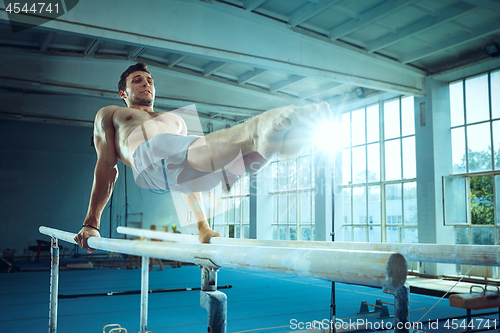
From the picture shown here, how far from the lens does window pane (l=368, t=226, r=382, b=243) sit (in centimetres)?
1218

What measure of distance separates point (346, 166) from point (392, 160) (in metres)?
1.87

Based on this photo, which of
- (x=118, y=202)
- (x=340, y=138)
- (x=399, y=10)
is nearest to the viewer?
(x=399, y=10)

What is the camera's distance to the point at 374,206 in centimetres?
1249

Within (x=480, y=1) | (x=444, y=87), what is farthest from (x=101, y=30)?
(x=444, y=87)

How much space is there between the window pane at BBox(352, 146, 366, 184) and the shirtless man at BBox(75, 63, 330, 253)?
10634 mm

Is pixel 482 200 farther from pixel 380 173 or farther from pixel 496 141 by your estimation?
pixel 380 173

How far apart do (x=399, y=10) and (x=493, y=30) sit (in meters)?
2.29

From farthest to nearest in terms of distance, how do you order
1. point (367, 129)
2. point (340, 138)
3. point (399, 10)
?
1. point (340, 138)
2. point (367, 129)
3. point (399, 10)

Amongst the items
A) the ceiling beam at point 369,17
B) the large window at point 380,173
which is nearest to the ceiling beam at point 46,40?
the ceiling beam at point 369,17

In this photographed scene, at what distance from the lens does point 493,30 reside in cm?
845

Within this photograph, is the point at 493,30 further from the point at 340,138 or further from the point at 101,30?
the point at 101,30

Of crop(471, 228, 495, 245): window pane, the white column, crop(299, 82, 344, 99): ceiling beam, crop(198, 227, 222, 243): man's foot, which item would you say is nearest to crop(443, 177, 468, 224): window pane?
the white column

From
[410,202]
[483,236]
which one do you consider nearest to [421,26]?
[410,202]

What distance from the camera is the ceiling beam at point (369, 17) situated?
7625 mm
